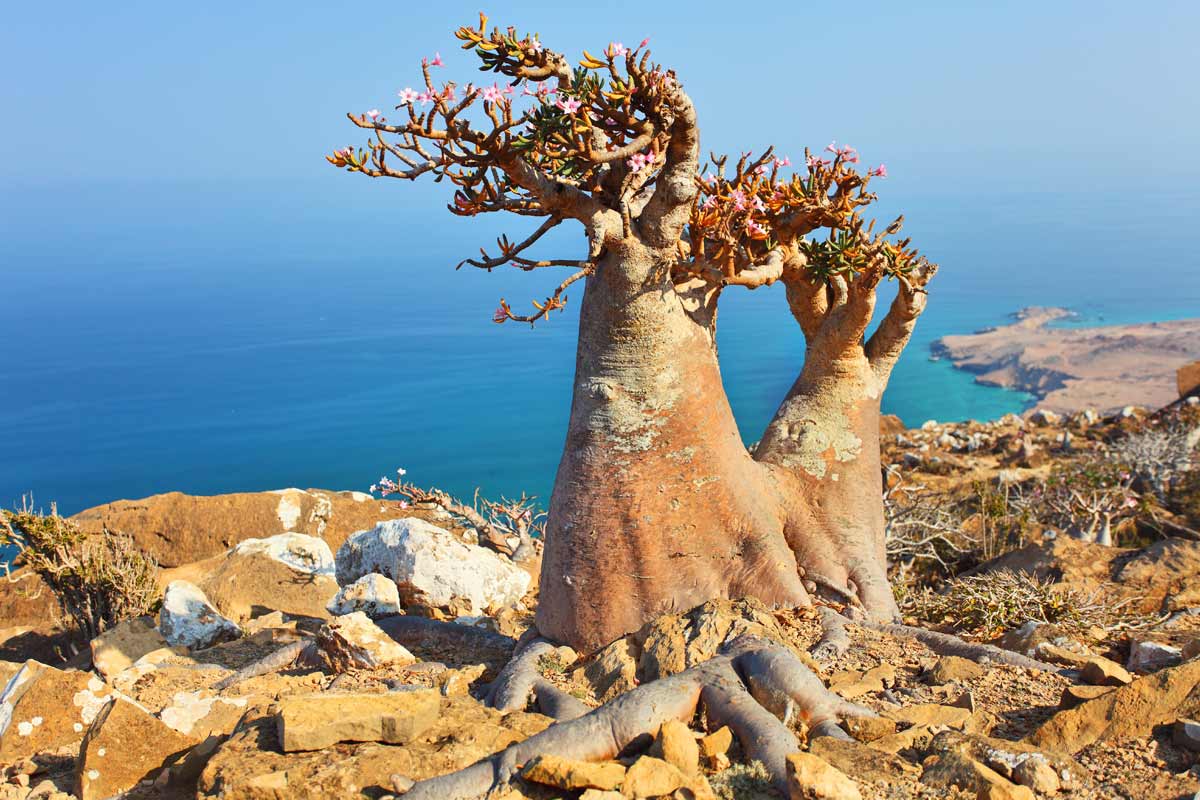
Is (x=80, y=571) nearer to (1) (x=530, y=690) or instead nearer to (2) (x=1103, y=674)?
(1) (x=530, y=690)

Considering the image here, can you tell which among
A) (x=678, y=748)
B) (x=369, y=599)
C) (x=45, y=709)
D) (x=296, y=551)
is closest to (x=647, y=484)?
(x=678, y=748)

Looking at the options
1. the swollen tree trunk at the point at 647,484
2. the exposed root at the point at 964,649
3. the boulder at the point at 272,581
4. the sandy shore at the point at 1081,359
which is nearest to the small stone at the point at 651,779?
the swollen tree trunk at the point at 647,484

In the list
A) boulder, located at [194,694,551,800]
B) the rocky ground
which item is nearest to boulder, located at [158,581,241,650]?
the rocky ground

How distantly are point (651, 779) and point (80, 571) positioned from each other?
614cm

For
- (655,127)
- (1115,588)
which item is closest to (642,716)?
(655,127)

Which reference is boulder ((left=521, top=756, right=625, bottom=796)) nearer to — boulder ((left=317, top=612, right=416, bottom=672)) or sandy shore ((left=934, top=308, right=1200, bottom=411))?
boulder ((left=317, top=612, right=416, bottom=672))

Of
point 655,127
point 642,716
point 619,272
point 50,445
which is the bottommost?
point 50,445

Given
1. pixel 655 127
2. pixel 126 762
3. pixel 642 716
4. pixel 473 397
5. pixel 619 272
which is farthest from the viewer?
pixel 473 397

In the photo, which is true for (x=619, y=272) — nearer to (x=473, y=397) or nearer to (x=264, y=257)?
(x=473, y=397)

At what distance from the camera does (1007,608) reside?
5020mm

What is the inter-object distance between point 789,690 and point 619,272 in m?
2.05

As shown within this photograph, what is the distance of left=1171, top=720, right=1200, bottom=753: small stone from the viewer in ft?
8.87

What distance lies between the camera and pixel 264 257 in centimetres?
9494

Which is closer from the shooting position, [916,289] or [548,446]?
[916,289]
